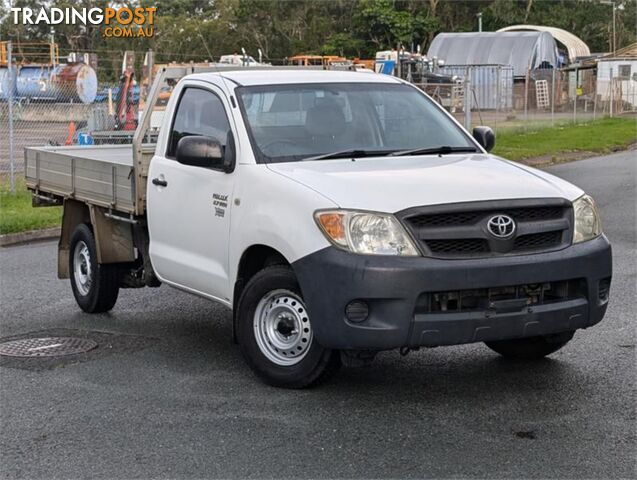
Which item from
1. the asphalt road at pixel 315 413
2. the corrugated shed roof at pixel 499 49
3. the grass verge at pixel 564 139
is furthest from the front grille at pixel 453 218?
the corrugated shed roof at pixel 499 49

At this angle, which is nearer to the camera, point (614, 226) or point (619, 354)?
point (619, 354)

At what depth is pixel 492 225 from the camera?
6188mm

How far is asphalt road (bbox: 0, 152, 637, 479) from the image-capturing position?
5.39m

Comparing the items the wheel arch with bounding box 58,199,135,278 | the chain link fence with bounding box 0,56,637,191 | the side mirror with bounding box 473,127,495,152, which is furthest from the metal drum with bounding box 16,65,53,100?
the side mirror with bounding box 473,127,495,152

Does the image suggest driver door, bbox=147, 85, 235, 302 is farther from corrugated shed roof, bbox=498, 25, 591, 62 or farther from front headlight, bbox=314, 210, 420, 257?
corrugated shed roof, bbox=498, 25, 591, 62

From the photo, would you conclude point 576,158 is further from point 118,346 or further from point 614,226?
point 118,346

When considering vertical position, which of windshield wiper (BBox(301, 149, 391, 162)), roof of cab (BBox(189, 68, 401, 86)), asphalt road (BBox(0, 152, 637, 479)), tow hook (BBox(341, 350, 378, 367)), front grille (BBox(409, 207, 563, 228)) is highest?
roof of cab (BBox(189, 68, 401, 86))

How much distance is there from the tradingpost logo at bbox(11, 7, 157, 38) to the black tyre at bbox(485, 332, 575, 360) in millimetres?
40302

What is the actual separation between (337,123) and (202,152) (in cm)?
97

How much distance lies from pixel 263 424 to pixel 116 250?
3.44m

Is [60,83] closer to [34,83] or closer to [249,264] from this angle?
[34,83]

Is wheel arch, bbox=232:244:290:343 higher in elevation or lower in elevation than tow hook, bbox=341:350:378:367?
higher

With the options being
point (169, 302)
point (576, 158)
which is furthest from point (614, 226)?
point (576, 158)

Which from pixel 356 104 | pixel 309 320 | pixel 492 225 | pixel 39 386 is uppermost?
pixel 356 104
